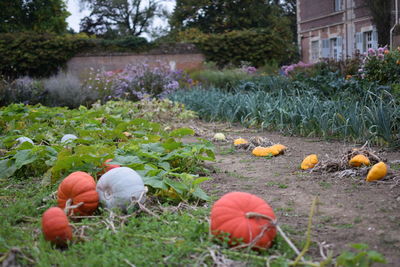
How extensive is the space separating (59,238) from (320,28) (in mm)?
25202

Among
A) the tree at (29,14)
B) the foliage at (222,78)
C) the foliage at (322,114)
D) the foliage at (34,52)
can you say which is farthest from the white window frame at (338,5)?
the foliage at (322,114)

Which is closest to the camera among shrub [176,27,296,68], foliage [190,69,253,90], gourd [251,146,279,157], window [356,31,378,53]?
gourd [251,146,279,157]

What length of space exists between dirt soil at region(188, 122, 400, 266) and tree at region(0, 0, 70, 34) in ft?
80.8

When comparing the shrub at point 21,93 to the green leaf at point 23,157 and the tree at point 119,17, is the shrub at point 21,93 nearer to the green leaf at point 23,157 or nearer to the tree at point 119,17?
the green leaf at point 23,157

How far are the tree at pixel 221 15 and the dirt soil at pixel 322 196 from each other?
29.1 m

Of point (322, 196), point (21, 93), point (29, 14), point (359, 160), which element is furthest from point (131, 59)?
point (322, 196)

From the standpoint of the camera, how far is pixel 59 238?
6.31ft

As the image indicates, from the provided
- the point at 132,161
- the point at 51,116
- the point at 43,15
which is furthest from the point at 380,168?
the point at 43,15

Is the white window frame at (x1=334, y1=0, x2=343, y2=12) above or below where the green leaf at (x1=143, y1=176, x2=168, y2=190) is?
above

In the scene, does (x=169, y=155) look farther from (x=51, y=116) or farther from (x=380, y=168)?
(x=51, y=116)

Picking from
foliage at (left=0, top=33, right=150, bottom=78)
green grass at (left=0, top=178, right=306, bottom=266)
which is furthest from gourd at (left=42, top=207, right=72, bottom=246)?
foliage at (left=0, top=33, right=150, bottom=78)

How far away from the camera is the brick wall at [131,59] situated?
18734mm

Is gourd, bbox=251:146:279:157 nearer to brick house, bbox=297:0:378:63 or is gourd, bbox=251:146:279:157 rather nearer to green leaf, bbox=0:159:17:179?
green leaf, bbox=0:159:17:179

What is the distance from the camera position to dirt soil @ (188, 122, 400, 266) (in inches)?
78.8
